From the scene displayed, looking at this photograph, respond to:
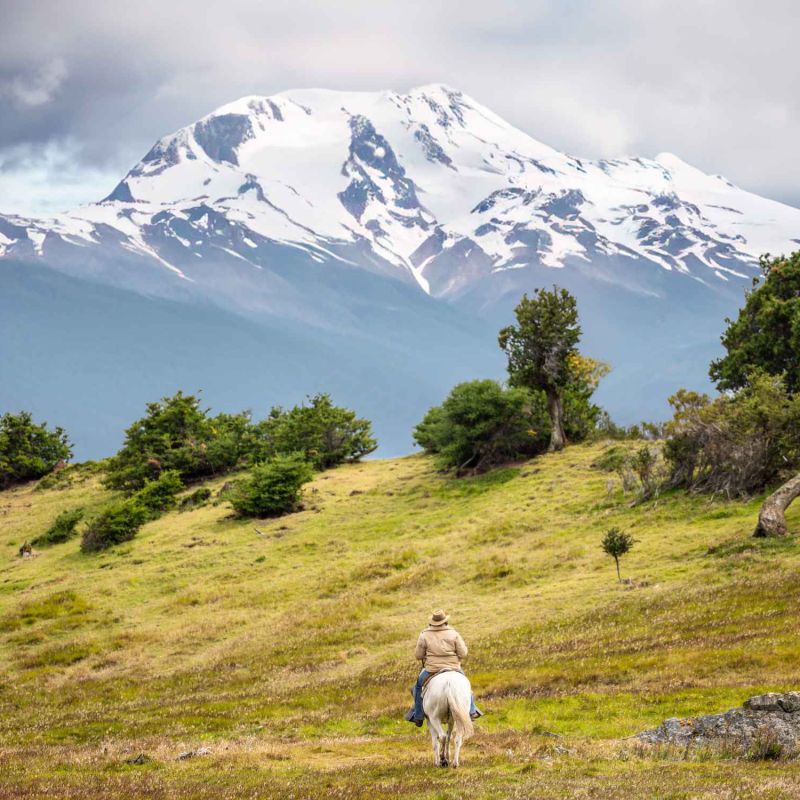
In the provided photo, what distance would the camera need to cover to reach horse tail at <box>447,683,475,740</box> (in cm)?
1716

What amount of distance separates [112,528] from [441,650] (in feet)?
177

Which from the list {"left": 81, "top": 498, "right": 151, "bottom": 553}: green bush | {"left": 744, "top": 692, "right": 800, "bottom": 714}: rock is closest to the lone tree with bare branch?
{"left": 81, "top": 498, "right": 151, "bottom": 553}: green bush

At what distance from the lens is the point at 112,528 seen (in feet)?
220

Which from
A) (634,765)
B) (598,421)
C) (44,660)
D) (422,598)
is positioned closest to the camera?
(634,765)

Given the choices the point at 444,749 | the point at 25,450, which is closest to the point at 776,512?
the point at 444,749

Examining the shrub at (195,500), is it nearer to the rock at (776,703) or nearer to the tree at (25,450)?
the tree at (25,450)

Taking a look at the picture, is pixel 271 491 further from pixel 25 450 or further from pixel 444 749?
pixel 444 749

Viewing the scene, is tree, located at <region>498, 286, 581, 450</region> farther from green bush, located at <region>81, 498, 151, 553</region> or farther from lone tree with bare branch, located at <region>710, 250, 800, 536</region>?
green bush, located at <region>81, 498, 151, 553</region>

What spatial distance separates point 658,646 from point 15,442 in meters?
94.8

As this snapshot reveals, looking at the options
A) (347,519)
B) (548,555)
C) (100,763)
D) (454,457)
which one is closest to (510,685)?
(100,763)

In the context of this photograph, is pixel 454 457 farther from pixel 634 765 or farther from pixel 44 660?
pixel 634 765

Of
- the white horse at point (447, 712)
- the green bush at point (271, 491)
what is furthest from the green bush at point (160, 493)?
the white horse at point (447, 712)

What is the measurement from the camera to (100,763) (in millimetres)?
19844

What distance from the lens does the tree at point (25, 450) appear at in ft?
339
